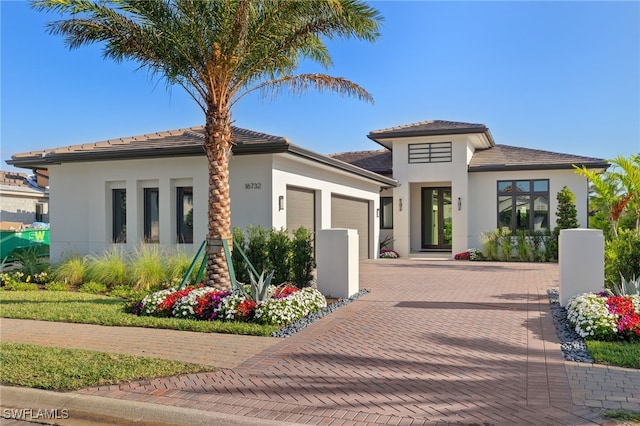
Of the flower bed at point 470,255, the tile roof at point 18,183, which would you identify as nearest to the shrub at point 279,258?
the flower bed at point 470,255

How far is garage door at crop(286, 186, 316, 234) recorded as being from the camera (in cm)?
1497

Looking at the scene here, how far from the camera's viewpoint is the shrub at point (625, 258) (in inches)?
374

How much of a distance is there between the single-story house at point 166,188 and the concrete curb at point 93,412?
8.42 metres

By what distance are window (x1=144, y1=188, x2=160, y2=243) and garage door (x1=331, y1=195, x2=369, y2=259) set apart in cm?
579

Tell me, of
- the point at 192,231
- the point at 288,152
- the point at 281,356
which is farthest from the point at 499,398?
the point at 192,231

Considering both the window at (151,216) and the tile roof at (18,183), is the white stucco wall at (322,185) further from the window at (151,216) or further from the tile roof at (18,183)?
the tile roof at (18,183)

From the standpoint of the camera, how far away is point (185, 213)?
14.8 m

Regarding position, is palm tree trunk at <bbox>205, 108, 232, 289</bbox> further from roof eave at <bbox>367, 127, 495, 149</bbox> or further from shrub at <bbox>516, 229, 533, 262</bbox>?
shrub at <bbox>516, 229, 533, 262</bbox>

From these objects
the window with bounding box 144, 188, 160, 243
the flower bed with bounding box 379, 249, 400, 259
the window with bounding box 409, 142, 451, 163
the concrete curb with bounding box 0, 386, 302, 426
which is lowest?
the concrete curb with bounding box 0, 386, 302, 426

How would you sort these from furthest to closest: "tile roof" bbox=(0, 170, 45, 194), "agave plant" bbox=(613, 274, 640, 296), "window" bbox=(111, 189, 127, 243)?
"tile roof" bbox=(0, 170, 45, 194)
"window" bbox=(111, 189, 127, 243)
"agave plant" bbox=(613, 274, 640, 296)

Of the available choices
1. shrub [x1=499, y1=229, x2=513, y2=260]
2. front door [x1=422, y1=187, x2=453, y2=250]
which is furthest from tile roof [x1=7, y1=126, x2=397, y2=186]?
front door [x1=422, y1=187, x2=453, y2=250]

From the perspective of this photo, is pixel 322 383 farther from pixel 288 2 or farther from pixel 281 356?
pixel 288 2

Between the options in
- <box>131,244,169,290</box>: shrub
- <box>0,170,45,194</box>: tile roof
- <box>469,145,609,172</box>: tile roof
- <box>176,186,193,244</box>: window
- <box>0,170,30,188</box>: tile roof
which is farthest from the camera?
<box>0,170,30,188</box>: tile roof

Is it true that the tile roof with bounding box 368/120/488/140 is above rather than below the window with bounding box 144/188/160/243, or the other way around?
above
